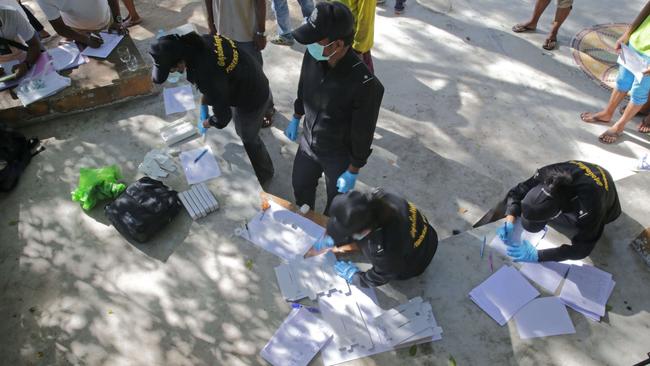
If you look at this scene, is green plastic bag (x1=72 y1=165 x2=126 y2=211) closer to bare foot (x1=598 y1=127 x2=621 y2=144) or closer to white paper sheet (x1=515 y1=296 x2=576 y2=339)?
white paper sheet (x1=515 y1=296 x2=576 y2=339)

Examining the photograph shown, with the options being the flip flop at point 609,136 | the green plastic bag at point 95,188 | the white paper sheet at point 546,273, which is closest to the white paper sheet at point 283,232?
the green plastic bag at point 95,188

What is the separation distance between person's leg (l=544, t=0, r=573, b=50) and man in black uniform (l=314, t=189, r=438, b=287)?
4073 mm

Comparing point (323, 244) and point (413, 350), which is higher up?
point (323, 244)

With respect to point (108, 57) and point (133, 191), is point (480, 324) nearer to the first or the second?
point (133, 191)

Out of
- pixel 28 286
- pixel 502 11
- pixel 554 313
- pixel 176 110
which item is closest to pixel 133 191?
pixel 28 286

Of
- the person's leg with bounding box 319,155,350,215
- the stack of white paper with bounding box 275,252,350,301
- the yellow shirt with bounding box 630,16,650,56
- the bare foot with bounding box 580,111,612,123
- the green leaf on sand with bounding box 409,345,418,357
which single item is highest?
the yellow shirt with bounding box 630,16,650,56

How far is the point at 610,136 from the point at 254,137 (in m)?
3.72

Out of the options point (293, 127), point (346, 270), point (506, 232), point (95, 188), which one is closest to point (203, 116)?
point (293, 127)

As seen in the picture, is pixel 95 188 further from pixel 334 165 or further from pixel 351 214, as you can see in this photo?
pixel 351 214

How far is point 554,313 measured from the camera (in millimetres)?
2740

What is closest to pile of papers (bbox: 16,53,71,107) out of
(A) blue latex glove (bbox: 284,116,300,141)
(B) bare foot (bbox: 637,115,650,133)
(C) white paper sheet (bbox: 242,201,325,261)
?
(A) blue latex glove (bbox: 284,116,300,141)

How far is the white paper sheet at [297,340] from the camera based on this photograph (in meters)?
2.56

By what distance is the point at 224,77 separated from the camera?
3070 millimetres

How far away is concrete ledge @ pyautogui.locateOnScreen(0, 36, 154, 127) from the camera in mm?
4004
